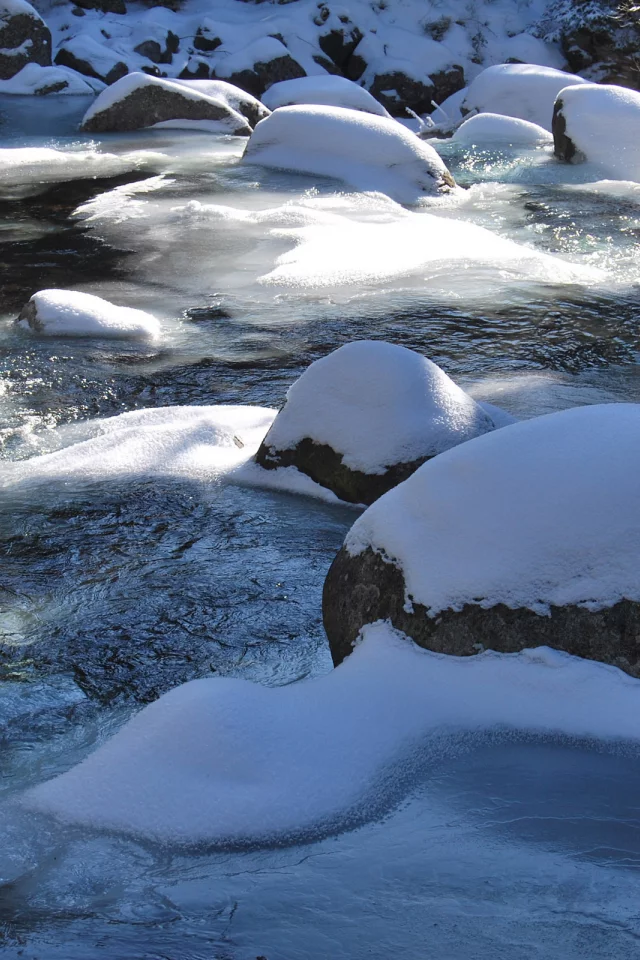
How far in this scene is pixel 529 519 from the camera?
2.75 m

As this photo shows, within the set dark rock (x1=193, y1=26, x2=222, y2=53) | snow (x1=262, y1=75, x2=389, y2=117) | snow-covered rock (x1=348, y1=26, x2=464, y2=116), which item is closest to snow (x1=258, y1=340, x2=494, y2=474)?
snow (x1=262, y1=75, x2=389, y2=117)

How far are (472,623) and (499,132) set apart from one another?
41.1 feet

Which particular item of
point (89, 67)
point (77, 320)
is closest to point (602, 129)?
point (77, 320)

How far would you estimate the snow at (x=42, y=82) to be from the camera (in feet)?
62.0

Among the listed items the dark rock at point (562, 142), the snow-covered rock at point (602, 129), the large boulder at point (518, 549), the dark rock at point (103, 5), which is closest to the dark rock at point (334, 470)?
the large boulder at point (518, 549)

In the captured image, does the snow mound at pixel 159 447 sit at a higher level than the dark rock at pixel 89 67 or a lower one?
lower

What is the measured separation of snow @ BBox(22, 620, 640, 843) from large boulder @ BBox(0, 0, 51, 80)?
19.8m

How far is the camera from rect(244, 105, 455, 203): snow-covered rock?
10922mm

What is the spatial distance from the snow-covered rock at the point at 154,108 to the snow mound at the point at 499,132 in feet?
10.7

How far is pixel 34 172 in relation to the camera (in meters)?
12.5

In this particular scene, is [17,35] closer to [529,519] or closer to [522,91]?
[522,91]

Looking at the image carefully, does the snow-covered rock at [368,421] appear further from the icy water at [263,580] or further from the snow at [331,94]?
the snow at [331,94]

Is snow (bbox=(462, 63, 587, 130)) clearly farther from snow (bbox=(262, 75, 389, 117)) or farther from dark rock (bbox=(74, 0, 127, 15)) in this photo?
dark rock (bbox=(74, 0, 127, 15))

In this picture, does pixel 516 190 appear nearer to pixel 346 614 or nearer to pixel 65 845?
pixel 346 614
